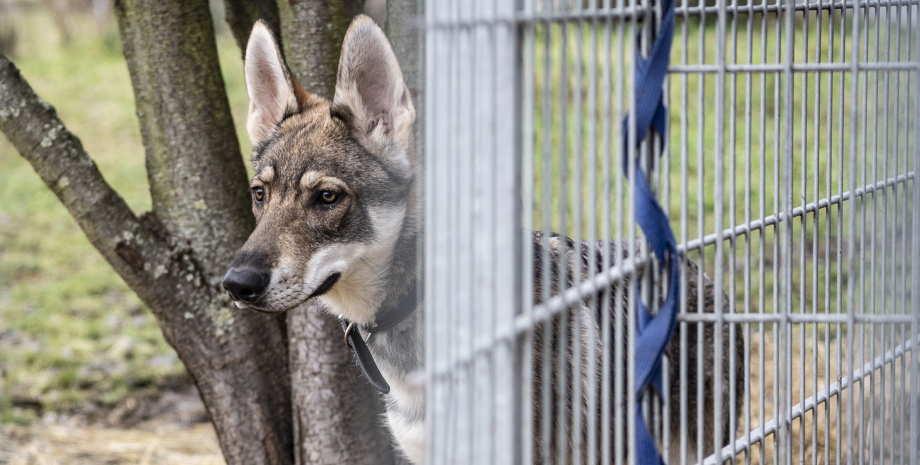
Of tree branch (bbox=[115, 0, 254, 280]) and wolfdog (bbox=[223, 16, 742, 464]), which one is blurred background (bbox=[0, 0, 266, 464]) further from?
wolfdog (bbox=[223, 16, 742, 464])

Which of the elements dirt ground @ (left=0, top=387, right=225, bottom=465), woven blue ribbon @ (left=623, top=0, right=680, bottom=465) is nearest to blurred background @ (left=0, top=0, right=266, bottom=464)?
dirt ground @ (left=0, top=387, right=225, bottom=465)

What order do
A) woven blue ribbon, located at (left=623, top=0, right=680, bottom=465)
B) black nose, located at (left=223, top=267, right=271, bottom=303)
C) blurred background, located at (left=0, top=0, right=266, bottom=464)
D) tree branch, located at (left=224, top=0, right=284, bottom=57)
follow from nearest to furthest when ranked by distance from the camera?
woven blue ribbon, located at (left=623, top=0, right=680, bottom=465), black nose, located at (left=223, top=267, right=271, bottom=303), tree branch, located at (left=224, top=0, right=284, bottom=57), blurred background, located at (left=0, top=0, right=266, bottom=464)

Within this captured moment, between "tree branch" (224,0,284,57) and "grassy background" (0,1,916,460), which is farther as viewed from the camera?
"tree branch" (224,0,284,57)

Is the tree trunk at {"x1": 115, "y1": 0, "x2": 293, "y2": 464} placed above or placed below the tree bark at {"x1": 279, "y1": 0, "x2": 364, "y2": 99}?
below

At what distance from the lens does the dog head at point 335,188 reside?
92.2 inches

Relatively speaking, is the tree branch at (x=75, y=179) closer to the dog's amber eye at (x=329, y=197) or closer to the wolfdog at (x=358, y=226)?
the wolfdog at (x=358, y=226)

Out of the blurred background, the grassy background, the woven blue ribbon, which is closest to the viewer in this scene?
the woven blue ribbon

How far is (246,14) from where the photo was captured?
3.17 m

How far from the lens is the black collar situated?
247 centimetres

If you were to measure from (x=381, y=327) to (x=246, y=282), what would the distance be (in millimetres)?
462

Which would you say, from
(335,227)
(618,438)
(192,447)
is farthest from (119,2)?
(618,438)

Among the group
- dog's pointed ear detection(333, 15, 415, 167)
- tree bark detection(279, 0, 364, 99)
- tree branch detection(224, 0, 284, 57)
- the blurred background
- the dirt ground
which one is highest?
tree branch detection(224, 0, 284, 57)

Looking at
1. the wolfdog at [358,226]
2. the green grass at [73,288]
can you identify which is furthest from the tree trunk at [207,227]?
the green grass at [73,288]

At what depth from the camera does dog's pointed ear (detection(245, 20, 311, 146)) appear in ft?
8.41
